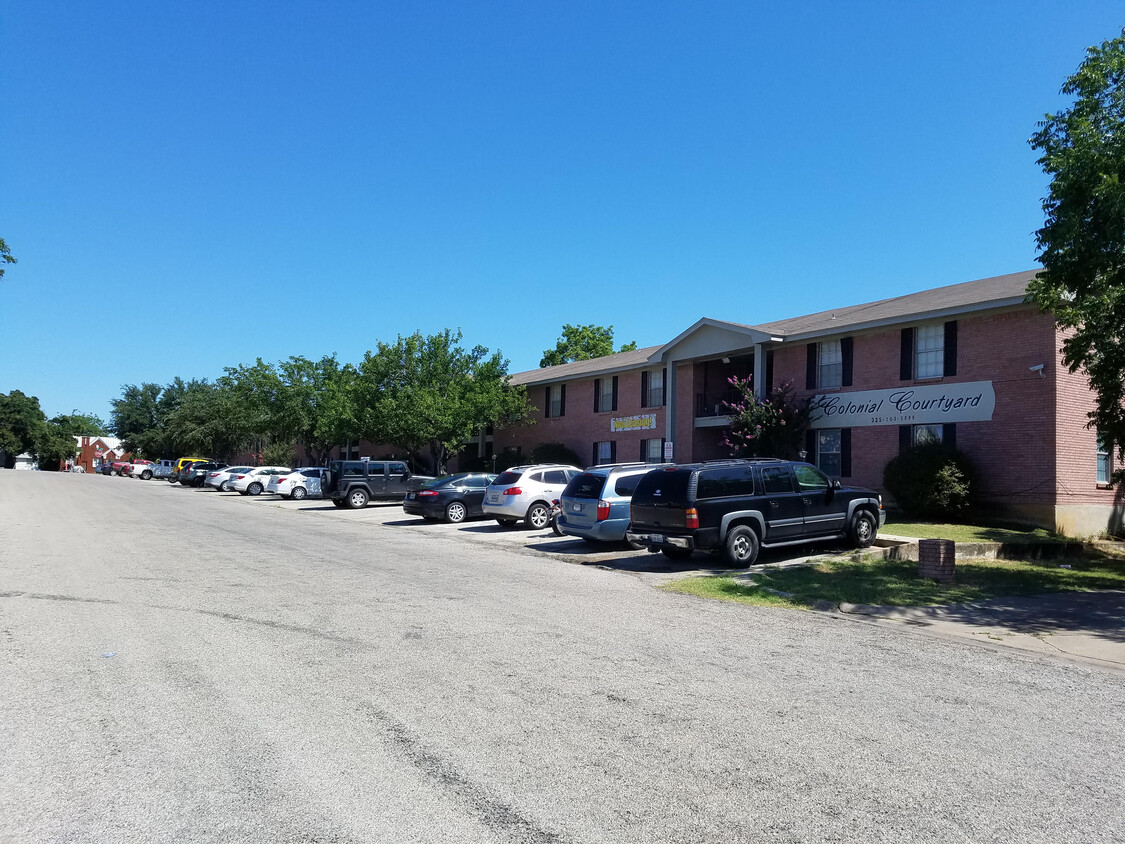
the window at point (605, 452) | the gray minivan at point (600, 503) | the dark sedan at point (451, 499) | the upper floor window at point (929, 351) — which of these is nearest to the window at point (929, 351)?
the upper floor window at point (929, 351)

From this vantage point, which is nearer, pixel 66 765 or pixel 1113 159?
pixel 66 765

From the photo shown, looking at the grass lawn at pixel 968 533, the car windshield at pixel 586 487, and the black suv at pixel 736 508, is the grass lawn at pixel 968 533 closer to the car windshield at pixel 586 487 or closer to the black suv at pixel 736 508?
the black suv at pixel 736 508

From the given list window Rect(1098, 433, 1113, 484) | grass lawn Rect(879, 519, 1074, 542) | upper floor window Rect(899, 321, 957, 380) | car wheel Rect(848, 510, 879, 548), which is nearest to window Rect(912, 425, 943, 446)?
upper floor window Rect(899, 321, 957, 380)

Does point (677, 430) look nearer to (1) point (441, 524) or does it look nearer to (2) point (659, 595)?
(1) point (441, 524)

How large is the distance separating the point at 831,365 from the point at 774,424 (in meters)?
2.71

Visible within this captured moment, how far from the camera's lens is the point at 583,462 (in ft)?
115

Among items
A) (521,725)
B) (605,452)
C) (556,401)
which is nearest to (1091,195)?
(521,725)

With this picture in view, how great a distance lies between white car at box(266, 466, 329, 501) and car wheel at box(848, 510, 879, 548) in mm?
27768

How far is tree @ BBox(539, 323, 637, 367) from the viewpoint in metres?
67.6

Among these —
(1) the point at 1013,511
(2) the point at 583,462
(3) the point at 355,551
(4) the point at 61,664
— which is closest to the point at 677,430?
(2) the point at 583,462

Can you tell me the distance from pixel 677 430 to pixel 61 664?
83.2 ft

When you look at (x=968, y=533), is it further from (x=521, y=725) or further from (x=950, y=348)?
(x=521, y=725)

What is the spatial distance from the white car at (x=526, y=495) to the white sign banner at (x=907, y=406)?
9257 mm

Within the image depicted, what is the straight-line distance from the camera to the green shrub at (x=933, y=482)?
1953cm
